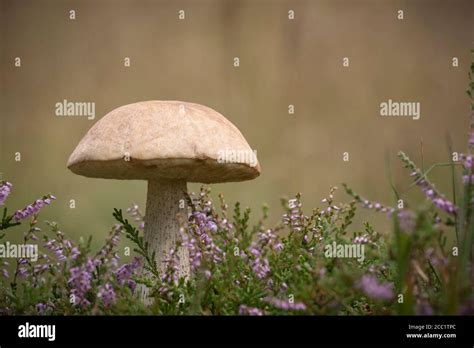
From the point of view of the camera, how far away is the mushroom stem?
2811 mm

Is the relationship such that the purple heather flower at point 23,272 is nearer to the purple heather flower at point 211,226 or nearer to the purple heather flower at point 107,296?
the purple heather flower at point 107,296

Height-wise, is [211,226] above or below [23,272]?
above

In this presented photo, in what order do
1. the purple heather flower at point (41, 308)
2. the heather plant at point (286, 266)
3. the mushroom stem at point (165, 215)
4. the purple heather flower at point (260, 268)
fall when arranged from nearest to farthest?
the heather plant at point (286, 266) → the purple heather flower at point (260, 268) → the purple heather flower at point (41, 308) → the mushroom stem at point (165, 215)

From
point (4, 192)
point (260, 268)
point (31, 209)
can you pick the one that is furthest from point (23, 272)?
point (260, 268)

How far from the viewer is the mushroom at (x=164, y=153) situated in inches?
90.9

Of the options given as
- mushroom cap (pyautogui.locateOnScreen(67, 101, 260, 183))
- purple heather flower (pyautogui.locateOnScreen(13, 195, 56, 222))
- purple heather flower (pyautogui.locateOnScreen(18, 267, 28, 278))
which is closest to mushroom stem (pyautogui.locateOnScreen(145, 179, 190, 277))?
mushroom cap (pyautogui.locateOnScreen(67, 101, 260, 183))

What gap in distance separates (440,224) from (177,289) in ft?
3.54

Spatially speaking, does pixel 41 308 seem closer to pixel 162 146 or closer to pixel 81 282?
pixel 81 282

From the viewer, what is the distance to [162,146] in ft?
7.48

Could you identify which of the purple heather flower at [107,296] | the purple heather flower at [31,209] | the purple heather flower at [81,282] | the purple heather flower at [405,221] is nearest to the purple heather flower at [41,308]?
the purple heather flower at [81,282]

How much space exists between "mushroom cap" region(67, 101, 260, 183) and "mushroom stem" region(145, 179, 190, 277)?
162 millimetres

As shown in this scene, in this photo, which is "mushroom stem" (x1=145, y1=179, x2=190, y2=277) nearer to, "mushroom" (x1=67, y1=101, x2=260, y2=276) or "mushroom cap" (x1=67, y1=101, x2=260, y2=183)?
"mushroom" (x1=67, y1=101, x2=260, y2=276)

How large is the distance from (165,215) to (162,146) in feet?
2.18
